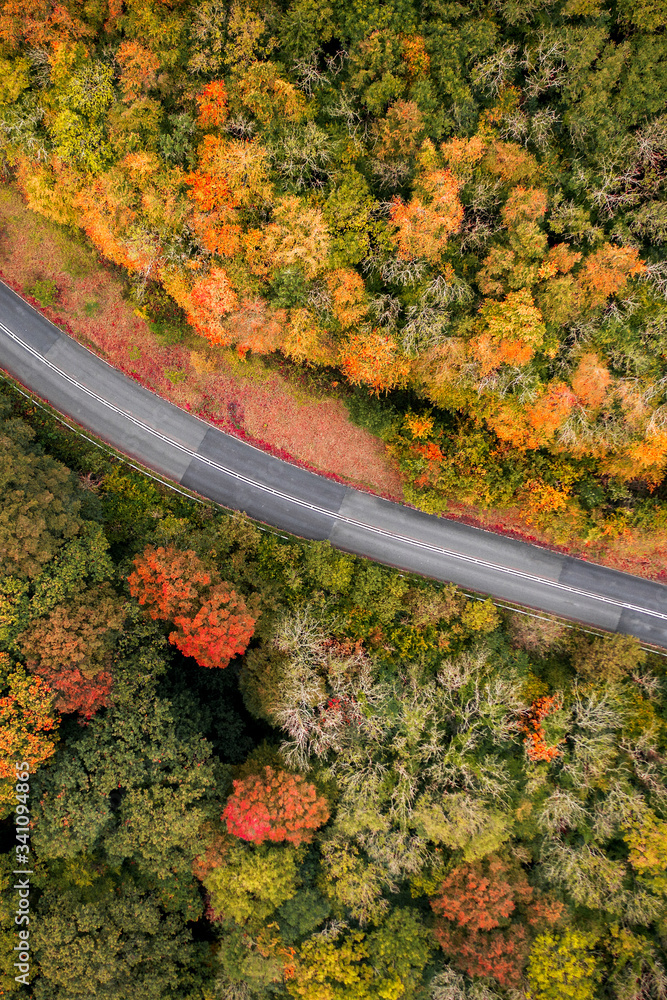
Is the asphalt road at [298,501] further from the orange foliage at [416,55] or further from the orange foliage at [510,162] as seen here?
the orange foliage at [416,55]

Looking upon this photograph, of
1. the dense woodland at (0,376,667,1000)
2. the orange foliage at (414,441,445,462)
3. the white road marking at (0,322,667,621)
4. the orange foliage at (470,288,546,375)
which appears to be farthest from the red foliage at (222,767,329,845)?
the orange foliage at (470,288,546,375)

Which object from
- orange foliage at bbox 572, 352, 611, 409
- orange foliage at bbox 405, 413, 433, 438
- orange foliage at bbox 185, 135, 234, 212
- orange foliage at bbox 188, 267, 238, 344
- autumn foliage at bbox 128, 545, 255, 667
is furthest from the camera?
orange foliage at bbox 405, 413, 433, 438

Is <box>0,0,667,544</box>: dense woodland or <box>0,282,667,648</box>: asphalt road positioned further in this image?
<box>0,282,667,648</box>: asphalt road

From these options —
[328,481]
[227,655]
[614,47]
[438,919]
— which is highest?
[614,47]

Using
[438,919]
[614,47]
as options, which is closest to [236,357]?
[614,47]

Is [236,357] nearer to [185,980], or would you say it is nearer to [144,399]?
[144,399]

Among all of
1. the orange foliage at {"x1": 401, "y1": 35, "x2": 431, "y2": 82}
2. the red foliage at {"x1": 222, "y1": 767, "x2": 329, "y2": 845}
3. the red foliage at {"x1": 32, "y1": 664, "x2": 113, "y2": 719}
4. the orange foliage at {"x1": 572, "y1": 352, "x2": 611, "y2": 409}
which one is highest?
the orange foliage at {"x1": 401, "y1": 35, "x2": 431, "y2": 82}

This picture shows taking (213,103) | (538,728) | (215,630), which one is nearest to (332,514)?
(215,630)

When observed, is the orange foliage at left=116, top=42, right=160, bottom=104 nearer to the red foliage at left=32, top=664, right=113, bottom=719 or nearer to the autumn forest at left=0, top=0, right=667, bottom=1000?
the autumn forest at left=0, top=0, right=667, bottom=1000
